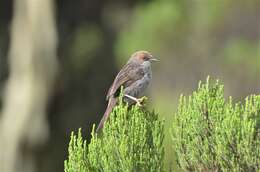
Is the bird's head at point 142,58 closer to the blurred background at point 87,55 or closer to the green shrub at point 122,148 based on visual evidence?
the green shrub at point 122,148

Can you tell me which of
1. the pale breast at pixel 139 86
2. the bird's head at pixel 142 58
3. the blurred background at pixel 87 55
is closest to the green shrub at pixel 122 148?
the pale breast at pixel 139 86

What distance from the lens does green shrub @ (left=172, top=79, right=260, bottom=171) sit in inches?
249

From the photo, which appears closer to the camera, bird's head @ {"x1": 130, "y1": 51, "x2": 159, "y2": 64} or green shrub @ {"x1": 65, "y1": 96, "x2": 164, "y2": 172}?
green shrub @ {"x1": 65, "y1": 96, "x2": 164, "y2": 172}

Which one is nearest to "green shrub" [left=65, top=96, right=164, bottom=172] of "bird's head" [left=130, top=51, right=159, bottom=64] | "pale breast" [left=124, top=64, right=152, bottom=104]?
"pale breast" [left=124, top=64, right=152, bottom=104]

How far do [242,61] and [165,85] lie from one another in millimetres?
3287

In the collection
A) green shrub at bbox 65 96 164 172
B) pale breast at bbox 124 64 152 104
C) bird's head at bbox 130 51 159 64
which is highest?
bird's head at bbox 130 51 159 64

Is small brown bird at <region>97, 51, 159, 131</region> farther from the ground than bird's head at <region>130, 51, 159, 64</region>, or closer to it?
closer to it

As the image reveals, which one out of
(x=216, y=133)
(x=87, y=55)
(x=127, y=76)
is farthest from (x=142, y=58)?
(x=87, y=55)

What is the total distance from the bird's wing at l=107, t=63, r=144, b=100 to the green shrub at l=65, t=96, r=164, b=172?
1.49 m

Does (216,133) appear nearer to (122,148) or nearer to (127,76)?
(122,148)

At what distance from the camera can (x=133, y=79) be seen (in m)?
8.48

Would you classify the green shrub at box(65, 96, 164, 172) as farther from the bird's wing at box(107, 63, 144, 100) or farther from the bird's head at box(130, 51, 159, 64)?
the bird's head at box(130, 51, 159, 64)

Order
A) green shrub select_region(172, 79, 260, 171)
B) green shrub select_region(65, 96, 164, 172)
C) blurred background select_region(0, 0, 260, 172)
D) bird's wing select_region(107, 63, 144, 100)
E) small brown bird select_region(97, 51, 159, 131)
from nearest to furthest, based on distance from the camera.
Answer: green shrub select_region(172, 79, 260, 171)
green shrub select_region(65, 96, 164, 172)
small brown bird select_region(97, 51, 159, 131)
bird's wing select_region(107, 63, 144, 100)
blurred background select_region(0, 0, 260, 172)

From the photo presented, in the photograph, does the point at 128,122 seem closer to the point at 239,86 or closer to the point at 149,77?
the point at 149,77
